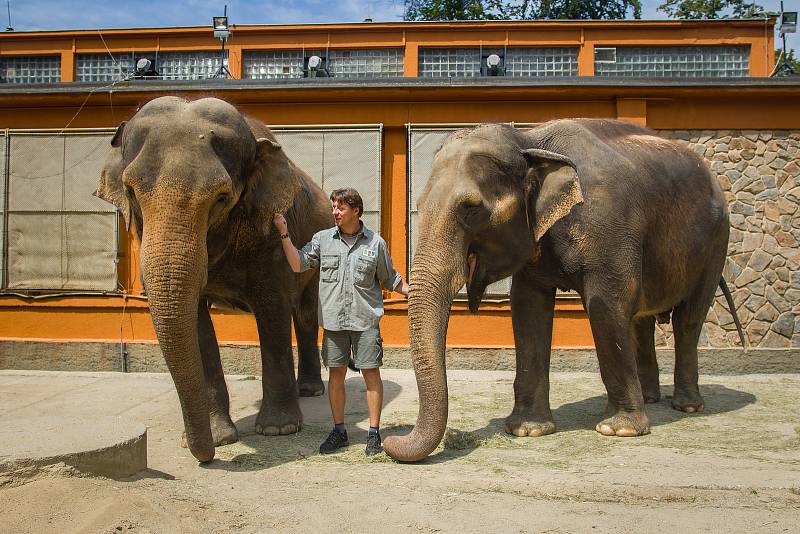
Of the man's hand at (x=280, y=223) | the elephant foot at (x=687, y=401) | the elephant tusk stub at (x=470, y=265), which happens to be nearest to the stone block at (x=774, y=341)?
the elephant foot at (x=687, y=401)

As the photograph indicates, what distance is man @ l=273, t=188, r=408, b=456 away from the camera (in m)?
5.25

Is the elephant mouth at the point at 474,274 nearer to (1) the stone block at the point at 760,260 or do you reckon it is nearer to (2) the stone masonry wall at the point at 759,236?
(2) the stone masonry wall at the point at 759,236

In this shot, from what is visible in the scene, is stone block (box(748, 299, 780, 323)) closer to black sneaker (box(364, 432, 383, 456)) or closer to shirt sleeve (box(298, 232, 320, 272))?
black sneaker (box(364, 432, 383, 456))

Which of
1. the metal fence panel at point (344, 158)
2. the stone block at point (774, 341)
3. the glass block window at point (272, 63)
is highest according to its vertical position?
the glass block window at point (272, 63)

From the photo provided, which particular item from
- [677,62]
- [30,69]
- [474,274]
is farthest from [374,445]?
[30,69]

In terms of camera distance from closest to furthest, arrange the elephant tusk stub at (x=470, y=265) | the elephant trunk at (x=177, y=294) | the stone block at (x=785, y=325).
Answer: the elephant trunk at (x=177, y=294)
the elephant tusk stub at (x=470, y=265)
the stone block at (x=785, y=325)

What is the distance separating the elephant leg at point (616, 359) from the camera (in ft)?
18.5

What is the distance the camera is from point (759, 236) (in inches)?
383

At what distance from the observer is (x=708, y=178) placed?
23.0 ft

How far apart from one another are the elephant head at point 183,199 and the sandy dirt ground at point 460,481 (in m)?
0.67

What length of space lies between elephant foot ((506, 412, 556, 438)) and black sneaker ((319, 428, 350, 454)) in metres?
1.33

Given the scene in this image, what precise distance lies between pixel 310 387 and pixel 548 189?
3689 mm

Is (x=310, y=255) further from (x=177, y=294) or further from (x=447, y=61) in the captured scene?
(x=447, y=61)

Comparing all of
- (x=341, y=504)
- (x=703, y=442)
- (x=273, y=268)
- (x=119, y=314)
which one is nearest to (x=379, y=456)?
(x=341, y=504)
